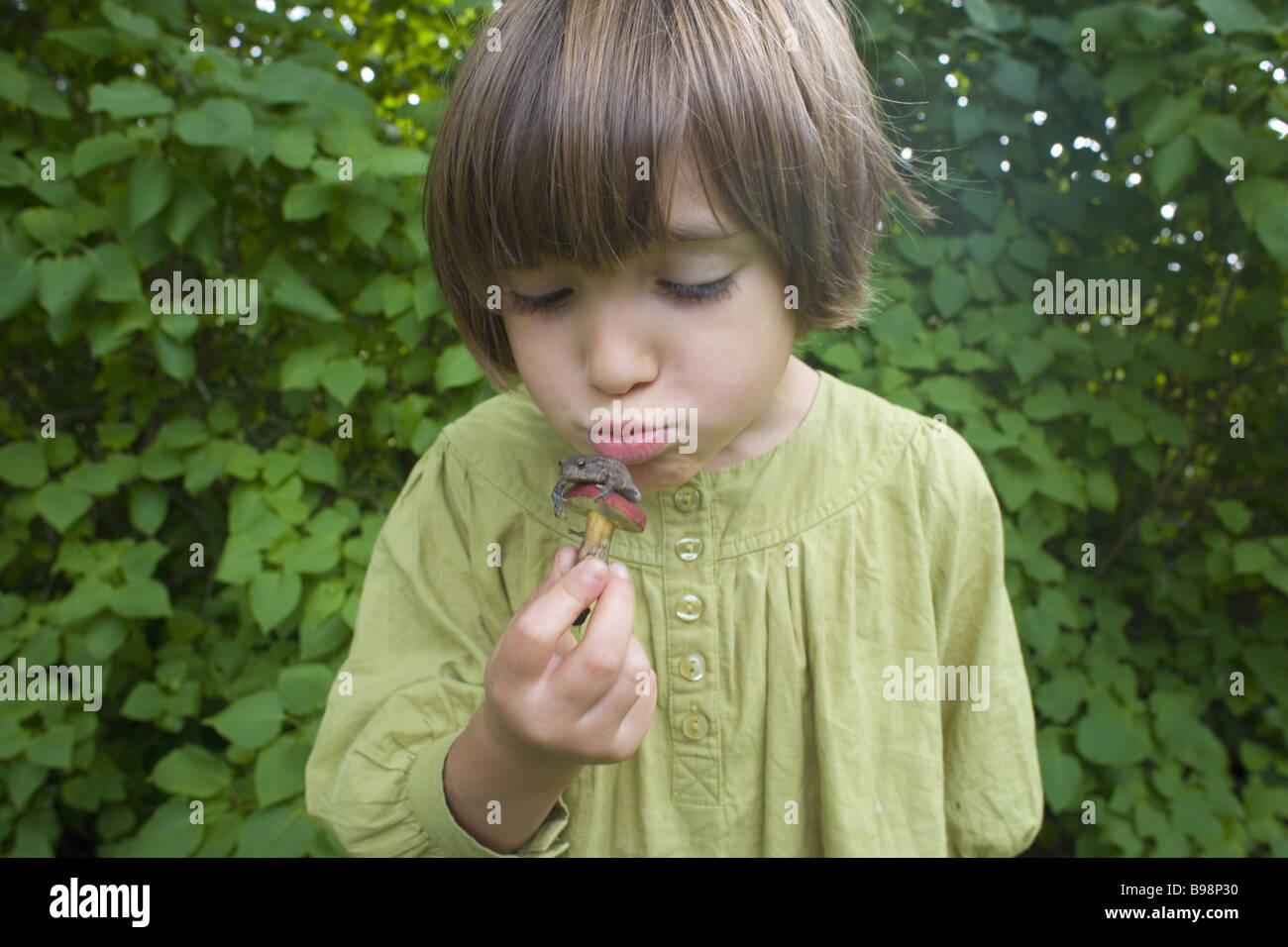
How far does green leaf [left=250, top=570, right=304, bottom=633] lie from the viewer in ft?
5.57

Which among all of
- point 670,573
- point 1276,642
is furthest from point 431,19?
point 1276,642

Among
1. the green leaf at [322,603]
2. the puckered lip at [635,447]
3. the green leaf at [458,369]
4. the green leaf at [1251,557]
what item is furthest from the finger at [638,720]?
the green leaf at [1251,557]

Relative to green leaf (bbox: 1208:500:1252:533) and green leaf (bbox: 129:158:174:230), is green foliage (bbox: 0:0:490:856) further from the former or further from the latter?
green leaf (bbox: 1208:500:1252:533)

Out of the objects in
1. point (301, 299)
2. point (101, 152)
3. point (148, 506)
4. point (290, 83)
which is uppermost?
point (290, 83)

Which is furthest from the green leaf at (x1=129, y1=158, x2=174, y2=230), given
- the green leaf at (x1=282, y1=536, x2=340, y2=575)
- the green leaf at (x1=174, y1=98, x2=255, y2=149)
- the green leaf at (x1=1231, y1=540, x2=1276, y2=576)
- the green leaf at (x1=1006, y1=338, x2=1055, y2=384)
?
the green leaf at (x1=1231, y1=540, x2=1276, y2=576)

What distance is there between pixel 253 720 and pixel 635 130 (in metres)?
1.44

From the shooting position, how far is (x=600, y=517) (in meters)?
0.87

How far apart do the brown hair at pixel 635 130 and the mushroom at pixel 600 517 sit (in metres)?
0.22

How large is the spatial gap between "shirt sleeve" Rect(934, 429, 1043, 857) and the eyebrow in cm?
50

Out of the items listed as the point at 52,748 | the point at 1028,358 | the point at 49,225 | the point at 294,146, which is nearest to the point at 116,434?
the point at 49,225

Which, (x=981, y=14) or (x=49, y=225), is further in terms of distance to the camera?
(x=981, y=14)

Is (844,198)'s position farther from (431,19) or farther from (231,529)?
(431,19)

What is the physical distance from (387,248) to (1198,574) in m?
2.05

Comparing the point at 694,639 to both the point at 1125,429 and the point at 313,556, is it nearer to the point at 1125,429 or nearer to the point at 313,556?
the point at 313,556
